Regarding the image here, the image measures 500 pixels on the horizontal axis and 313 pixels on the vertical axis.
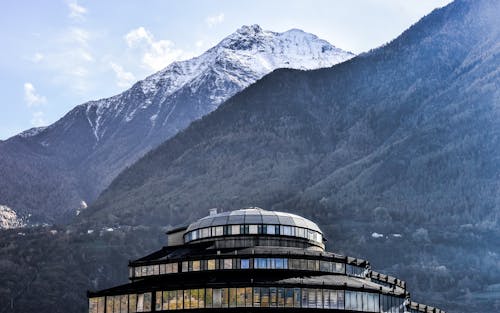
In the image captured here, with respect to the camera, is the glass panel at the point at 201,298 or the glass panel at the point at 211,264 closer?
the glass panel at the point at 201,298

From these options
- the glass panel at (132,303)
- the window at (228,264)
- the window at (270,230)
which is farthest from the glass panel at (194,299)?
the window at (270,230)

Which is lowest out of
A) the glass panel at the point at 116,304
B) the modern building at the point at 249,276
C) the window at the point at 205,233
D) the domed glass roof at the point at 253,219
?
the glass panel at the point at 116,304

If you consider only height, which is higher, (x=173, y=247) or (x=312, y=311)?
(x=173, y=247)

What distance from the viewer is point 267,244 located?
16412 centimetres

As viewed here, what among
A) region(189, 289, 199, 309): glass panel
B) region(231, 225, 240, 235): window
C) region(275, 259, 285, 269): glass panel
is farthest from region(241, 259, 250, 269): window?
region(231, 225, 240, 235): window

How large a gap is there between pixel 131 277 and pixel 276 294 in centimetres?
3315

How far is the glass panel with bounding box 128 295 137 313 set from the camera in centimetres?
14312

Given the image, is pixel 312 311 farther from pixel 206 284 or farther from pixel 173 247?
pixel 173 247

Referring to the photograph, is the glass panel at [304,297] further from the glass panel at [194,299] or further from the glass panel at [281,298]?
the glass panel at [194,299]

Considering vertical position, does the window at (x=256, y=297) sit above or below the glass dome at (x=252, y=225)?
below

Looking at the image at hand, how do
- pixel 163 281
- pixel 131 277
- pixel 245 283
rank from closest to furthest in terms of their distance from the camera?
1. pixel 245 283
2. pixel 163 281
3. pixel 131 277

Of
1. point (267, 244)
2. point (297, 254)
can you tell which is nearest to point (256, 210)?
point (267, 244)

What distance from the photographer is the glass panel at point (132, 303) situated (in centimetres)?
14312

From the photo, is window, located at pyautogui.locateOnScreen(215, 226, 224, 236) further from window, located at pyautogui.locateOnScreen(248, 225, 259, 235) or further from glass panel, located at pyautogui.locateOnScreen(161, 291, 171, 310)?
glass panel, located at pyautogui.locateOnScreen(161, 291, 171, 310)
